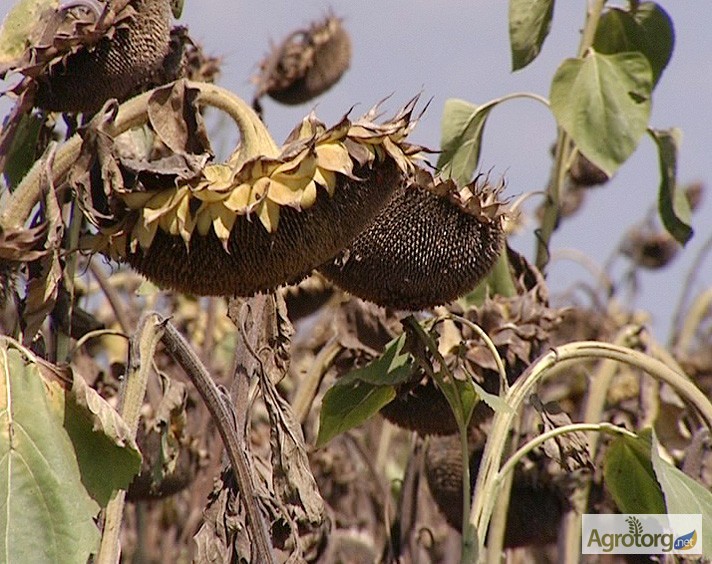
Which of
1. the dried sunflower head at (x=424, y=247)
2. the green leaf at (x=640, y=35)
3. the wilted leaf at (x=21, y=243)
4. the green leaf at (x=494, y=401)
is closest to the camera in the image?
the wilted leaf at (x=21, y=243)

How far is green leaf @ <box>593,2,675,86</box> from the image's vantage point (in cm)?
236

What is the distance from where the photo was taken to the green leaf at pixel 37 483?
1140mm

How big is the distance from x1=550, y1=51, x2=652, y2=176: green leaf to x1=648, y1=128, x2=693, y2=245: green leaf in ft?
0.60

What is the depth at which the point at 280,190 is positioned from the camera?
1138 millimetres

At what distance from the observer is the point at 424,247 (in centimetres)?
142

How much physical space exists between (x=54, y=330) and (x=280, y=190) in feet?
1.90

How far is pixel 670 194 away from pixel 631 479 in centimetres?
72

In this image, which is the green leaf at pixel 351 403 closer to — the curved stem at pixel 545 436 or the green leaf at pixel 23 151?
the curved stem at pixel 545 436

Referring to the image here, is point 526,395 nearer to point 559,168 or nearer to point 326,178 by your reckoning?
point 326,178

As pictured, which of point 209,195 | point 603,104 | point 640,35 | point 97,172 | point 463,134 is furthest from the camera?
point 640,35

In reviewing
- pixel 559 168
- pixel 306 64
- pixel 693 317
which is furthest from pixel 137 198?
pixel 693 317

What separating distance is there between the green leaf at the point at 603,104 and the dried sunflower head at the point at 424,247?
606 millimetres

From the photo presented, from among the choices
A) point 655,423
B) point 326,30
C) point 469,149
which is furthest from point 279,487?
point 326,30

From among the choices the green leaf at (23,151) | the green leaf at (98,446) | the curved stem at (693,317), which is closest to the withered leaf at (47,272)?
the green leaf at (98,446)
